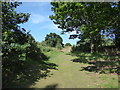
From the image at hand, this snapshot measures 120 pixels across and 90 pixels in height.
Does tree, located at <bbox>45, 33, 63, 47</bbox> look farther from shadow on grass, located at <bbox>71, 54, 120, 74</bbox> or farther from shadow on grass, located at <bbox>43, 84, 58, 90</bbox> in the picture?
shadow on grass, located at <bbox>43, 84, 58, 90</bbox>

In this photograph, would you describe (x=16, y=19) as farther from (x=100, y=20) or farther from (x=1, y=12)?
(x=100, y=20)

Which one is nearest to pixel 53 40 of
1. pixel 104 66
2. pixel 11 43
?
pixel 104 66

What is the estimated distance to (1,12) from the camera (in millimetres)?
6605

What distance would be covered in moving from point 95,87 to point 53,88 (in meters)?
1.86

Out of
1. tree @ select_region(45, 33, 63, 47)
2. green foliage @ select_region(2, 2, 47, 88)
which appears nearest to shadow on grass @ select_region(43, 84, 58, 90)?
green foliage @ select_region(2, 2, 47, 88)

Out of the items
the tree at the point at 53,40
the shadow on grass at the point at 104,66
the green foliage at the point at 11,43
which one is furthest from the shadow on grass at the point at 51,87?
the tree at the point at 53,40

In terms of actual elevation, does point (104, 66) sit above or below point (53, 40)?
below

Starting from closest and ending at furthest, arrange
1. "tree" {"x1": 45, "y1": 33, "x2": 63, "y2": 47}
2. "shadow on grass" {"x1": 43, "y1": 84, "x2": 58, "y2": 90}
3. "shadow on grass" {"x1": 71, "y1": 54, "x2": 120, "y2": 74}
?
1. "shadow on grass" {"x1": 43, "y1": 84, "x2": 58, "y2": 90}
2. "shadow on grass" {"x1": 71, "y1": 54, "x2": 120, "y2": 74}
3. "tree" {"x1": 45, "y1": 33, "x2": 63, "y2": 47}

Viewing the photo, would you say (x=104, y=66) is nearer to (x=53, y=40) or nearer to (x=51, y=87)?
(x=51, y=87)

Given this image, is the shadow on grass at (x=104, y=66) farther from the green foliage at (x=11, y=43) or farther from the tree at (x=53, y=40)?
the tree at (x=53, y=40)

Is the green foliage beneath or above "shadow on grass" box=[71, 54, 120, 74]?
above

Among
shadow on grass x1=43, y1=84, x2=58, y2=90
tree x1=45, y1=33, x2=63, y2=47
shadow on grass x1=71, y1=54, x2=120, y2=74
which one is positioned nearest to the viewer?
shadow on grass x1=43, y1=84, x2=58, y2=90

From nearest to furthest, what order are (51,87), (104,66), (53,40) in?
1. (51,87)
2. (104,66)
3. (53,40)

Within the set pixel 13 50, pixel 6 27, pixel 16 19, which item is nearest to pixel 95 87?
pixel 13 50
